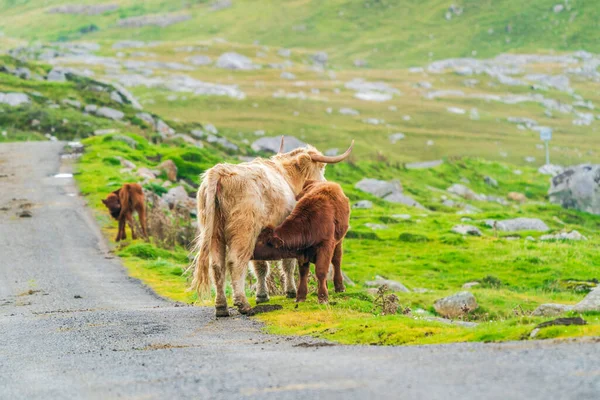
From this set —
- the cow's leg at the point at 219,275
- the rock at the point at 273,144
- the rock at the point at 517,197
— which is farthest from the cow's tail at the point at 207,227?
the rock at the point at 273,144

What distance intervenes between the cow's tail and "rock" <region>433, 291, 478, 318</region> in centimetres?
887

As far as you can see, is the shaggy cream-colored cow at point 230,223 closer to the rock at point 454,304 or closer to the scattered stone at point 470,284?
the rock at point 454,304

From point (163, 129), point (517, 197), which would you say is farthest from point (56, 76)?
point (517, 197)

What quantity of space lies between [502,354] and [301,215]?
6.97 meters

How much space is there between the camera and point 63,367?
35.2 feet

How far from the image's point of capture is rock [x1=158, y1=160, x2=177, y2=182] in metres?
43.8

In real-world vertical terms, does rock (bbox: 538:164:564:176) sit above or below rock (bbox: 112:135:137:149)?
below

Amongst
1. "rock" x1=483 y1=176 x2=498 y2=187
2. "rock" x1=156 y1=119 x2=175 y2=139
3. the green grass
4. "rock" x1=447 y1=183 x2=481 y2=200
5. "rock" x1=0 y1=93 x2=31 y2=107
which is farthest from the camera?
"rock" x1=0 y1=93 x2=31 y2=107

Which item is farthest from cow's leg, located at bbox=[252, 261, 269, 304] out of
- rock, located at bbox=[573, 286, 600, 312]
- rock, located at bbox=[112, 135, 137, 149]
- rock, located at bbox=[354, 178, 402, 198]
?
rock, located at bbox=[112, 135, 137, 149]

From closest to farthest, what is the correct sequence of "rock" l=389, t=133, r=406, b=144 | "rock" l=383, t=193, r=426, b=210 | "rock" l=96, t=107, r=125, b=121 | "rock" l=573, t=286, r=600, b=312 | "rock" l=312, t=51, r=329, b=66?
"rock" l=573, t=286, r=600, b=312
"rock" l=383, t=193, r=426, b=210
"rock" l=96, t=107, r=125, b=121
"rock" l=389, t=133, r=406, b=144
"rock" l=312, t=51, r=329, b=66

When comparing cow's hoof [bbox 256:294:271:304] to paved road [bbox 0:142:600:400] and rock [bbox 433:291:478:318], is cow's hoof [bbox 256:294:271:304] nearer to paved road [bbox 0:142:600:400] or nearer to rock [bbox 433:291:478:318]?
paved road [bbox 0:142:600:400]

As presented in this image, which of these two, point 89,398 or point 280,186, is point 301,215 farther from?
point 89,398

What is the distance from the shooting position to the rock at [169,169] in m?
43.8

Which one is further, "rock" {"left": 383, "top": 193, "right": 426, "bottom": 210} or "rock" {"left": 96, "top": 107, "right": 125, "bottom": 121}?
"rock" {"left": 96, "top": 107, "right": 125, "bottom": 121}
